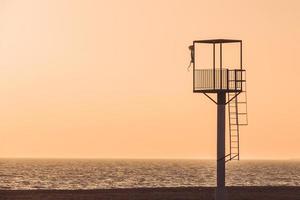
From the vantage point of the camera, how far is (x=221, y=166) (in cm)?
4803

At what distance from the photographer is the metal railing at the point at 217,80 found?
1889 inches

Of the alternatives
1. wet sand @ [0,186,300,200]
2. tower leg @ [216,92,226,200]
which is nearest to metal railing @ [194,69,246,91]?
tower leg @ [216,92,226,200]

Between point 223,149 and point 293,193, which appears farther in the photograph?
point 293,193

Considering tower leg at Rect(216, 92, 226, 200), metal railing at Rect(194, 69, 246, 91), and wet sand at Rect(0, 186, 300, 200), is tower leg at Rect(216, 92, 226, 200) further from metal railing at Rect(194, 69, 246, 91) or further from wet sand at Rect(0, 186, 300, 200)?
wet sand at Rect(0, 186, 300, 200)

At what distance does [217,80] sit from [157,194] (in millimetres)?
16790

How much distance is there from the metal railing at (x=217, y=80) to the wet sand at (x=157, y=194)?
12.5m

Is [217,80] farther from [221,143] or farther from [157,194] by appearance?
[157,194]

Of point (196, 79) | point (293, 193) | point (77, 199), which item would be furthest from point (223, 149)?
point (293, 193)

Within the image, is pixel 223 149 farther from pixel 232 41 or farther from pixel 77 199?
pixel 77 199

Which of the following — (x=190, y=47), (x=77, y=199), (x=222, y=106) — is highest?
(x=190, y=47)

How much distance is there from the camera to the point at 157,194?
62.0 m

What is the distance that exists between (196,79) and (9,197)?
19.9 meters

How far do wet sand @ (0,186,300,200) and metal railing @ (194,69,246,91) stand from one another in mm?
12515

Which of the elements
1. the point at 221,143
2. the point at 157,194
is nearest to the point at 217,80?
the point at 221,143
